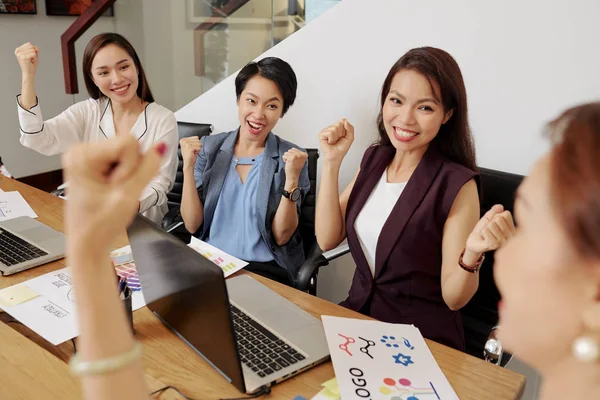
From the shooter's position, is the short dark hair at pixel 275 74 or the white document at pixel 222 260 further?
the short dark hair at pixel 275 74

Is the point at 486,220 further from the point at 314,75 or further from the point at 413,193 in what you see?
the point at 314,75

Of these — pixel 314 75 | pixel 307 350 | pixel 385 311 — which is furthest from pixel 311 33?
pixel 307 350

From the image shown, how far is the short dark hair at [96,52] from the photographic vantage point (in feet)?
7.07

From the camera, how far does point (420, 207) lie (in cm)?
154

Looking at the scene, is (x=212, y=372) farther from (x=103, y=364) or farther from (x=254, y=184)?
(x=254, y=184)

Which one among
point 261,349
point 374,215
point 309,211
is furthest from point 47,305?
point 309,211

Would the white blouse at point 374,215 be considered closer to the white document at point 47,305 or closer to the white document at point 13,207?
the white document at point 47,305

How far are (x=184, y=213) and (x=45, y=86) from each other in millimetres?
2930

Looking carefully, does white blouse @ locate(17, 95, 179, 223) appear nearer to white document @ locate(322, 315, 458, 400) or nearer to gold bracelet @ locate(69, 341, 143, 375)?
white document @ locate(322, 315, 458, 400)

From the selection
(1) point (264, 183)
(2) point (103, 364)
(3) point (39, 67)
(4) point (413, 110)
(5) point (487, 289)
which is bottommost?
(5) point (487, 289)

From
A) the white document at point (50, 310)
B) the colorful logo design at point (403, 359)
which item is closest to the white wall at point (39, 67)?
the white document at point (50, 310)

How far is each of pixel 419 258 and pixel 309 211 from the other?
2.11 ft

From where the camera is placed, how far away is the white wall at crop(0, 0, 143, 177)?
12.8 feet

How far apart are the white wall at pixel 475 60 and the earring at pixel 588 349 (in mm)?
1331
